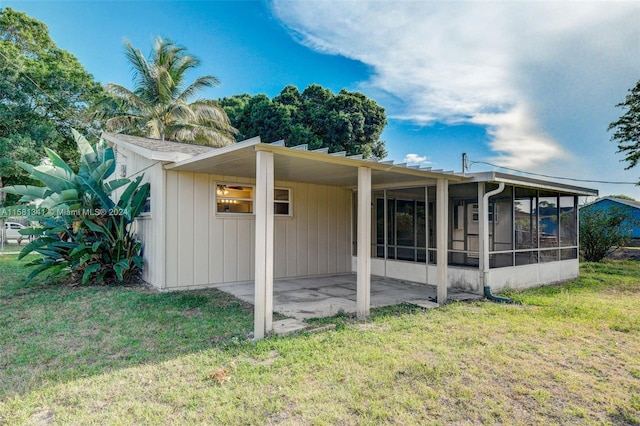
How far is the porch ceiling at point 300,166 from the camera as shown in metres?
4.82

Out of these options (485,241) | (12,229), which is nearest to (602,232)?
(485,241)

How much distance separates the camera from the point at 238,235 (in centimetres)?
809

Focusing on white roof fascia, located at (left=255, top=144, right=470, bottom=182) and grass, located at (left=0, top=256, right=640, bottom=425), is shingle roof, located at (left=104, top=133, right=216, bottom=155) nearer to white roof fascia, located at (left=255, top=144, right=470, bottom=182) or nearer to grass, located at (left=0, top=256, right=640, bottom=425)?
grass, located at (left=0, top=256, right=640, bottom=425)

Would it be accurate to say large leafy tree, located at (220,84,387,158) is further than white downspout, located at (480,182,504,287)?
Yes

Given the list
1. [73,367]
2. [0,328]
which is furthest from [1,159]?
[73,367]

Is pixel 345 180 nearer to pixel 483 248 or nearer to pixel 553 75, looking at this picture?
pixel 483 248

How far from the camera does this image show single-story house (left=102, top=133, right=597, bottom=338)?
6.55 m

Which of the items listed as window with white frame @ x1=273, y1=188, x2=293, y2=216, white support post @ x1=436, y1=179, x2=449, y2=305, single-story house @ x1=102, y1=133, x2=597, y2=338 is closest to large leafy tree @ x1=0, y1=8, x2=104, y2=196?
single-story house @ x1=102, y1=133, x2=597, y2=338

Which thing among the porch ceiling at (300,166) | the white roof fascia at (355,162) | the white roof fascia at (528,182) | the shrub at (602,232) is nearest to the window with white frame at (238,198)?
the porch ceiling at (300,166)

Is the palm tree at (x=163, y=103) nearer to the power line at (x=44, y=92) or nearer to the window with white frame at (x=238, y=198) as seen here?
the power line at (x=44, y=92)

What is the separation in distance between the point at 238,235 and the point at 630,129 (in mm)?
15749

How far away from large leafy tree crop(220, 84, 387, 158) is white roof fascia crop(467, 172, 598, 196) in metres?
12.1

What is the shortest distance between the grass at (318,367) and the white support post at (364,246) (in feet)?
0.93

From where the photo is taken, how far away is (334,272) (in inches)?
378
